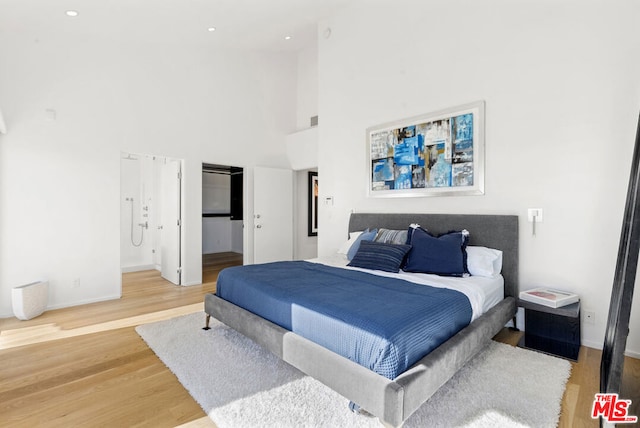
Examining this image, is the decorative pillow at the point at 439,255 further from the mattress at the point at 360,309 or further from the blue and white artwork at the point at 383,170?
the blue and white artwork at the point at 383,170

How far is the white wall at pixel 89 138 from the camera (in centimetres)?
370

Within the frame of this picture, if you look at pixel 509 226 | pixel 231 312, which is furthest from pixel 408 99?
pixel 231 312

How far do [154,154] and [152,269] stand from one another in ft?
8.82

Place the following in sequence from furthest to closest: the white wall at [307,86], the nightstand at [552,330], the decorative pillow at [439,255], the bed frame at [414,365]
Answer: the white wall at [307,86]
the decorative pillow at [439,255]
the nightstand at [552,330]
the bed frame at [414,365]

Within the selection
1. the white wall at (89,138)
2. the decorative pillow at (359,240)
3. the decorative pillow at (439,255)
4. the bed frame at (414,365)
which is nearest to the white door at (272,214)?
the white wall at (89,138)

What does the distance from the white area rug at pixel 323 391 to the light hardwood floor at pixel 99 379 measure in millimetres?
100

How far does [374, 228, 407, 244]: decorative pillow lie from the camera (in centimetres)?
352

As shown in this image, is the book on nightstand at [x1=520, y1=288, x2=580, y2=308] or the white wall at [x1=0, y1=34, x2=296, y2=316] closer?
the book on nightstand at [x1=520, y1=288, x2=580, y2=308]

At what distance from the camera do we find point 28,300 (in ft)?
11.6

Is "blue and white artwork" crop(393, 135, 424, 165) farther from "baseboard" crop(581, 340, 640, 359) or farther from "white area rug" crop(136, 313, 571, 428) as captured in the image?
"baseboard" crop(581, 340, 640, 359)

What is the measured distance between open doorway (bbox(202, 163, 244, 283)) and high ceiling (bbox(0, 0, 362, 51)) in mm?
3603

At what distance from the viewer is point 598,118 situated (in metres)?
2.70

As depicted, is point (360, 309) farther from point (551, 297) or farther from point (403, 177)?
point (403, 177)

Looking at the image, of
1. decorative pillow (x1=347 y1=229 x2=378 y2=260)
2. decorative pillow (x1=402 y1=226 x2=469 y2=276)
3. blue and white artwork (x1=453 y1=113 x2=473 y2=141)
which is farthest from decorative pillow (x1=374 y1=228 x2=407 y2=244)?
blue and white artwork (x1=453 y1=113 x2=473 y2=141)
